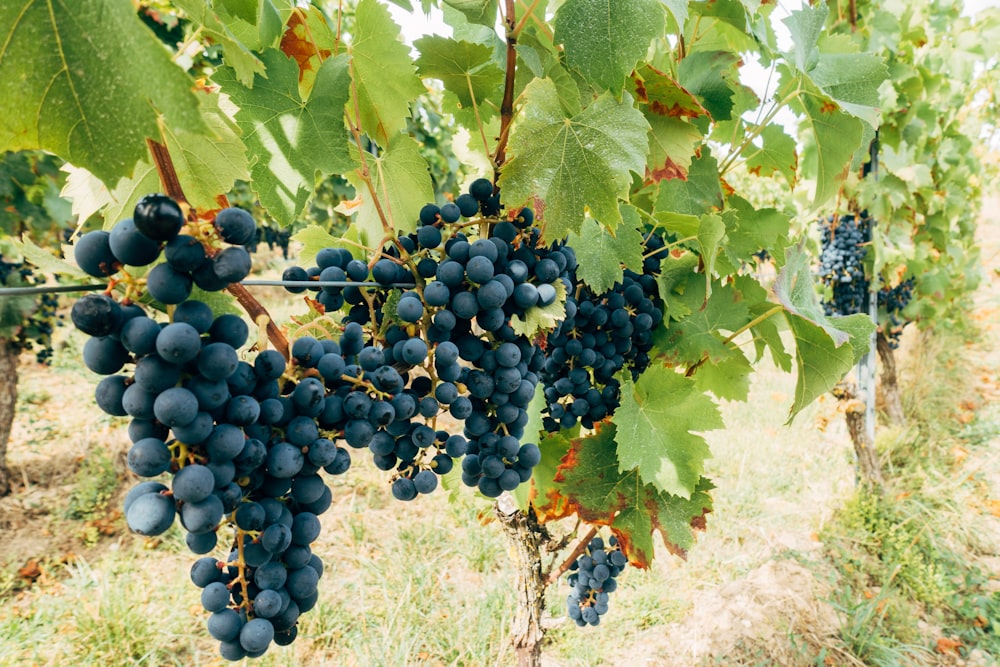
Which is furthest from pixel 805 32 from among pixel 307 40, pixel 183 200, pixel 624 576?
pixel 624 576

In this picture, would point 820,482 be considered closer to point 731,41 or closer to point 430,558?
point 430,558

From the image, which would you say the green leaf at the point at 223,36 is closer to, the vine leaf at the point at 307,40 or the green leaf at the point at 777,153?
the vine leaf at the point at 307,40

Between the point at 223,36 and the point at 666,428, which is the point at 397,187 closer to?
the point at 223,36

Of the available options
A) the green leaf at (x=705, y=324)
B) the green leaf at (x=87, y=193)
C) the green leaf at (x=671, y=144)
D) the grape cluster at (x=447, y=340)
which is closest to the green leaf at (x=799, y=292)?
the green leaf at (x=705, y=324)

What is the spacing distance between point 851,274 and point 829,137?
3747 mm

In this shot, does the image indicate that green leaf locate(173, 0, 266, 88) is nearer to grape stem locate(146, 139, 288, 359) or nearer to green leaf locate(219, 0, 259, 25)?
green leaf locate(219, 0, 259, 25)

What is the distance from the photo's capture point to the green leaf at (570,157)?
1021mm

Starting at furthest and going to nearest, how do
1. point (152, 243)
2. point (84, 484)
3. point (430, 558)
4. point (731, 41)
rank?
point (84, 484)
point (430, 558)
point (731, 41)
point (152, 243)

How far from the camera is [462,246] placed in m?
1.00

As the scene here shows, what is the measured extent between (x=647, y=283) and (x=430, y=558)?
299 cm

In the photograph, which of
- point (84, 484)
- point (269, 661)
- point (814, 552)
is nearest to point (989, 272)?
point (814, 552)

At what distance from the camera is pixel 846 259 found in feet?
15.1

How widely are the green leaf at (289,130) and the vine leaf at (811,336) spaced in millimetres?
1116

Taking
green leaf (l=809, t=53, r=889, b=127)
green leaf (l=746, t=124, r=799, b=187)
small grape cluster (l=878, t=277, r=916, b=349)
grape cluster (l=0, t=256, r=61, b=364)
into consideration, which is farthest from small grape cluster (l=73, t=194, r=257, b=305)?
small grape cluster (l=878, t=277, r=916, b=349)
